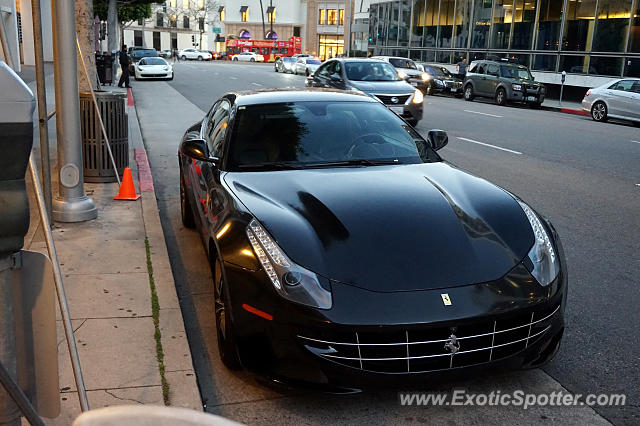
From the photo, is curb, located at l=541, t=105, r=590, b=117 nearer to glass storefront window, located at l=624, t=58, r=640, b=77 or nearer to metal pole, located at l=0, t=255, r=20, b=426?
glass storefront window, located at l=624, t=58, r=640, b=77

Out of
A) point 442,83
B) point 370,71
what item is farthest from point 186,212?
point 442,83

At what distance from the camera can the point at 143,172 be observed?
962 cm

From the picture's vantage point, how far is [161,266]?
5656 millimetres

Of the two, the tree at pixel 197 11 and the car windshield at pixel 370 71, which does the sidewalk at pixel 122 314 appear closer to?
the car windshield at pixel 370 71

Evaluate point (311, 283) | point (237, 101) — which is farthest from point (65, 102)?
point (311, 283)

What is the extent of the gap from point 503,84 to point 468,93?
8.28ft

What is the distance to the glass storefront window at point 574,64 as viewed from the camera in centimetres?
3161

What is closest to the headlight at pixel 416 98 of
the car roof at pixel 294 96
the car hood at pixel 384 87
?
the car hood at pixel 384 87

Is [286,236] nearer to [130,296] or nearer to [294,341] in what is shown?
[294,341]

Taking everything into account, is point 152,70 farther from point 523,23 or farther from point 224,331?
point 224,331

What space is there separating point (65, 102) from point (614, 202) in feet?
21.2

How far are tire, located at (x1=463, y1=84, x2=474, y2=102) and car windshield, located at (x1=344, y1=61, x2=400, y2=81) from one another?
1255 cm

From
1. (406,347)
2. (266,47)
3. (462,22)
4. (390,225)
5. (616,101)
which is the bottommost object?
(266,47)

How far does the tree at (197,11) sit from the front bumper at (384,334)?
353ft
